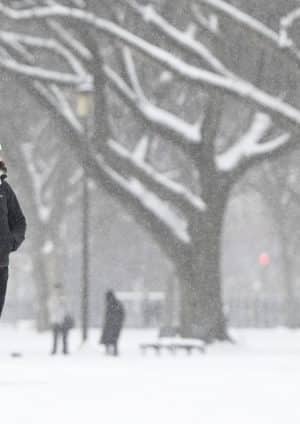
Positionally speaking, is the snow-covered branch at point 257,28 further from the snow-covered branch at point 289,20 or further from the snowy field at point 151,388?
the snowy field at point 151,388

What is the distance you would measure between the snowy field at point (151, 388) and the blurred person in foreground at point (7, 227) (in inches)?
59.0

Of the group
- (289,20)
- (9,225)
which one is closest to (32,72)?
(289,20)

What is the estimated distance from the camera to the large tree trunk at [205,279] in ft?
107

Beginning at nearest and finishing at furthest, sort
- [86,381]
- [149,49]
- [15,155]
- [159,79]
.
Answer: [86,381]
[149,49]
[159,79]
[15,155]

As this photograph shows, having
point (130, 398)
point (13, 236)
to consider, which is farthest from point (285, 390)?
point (13, 236)

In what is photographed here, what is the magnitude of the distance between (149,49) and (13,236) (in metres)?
16.4

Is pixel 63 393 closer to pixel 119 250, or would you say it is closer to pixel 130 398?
pixel 130 398

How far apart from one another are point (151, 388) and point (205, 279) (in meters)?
15.6

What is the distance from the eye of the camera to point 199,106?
126 feet

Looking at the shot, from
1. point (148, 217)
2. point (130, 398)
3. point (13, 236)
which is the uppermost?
point (148, 217)

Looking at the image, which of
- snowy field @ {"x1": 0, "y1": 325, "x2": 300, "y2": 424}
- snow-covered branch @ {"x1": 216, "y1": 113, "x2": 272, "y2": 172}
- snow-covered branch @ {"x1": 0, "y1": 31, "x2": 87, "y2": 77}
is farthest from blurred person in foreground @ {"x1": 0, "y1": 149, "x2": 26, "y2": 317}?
snow-covered branch @ {"x1": 216, "y1": 113, "x2": 272, "y2": 172}

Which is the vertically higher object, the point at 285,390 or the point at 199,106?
the point at 199,106

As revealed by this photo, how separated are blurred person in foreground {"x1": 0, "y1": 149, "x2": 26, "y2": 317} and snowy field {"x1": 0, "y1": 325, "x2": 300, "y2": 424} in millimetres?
1500

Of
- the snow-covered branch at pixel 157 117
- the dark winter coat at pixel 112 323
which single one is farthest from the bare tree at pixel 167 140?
the dark winter coat at pixel 112 323
